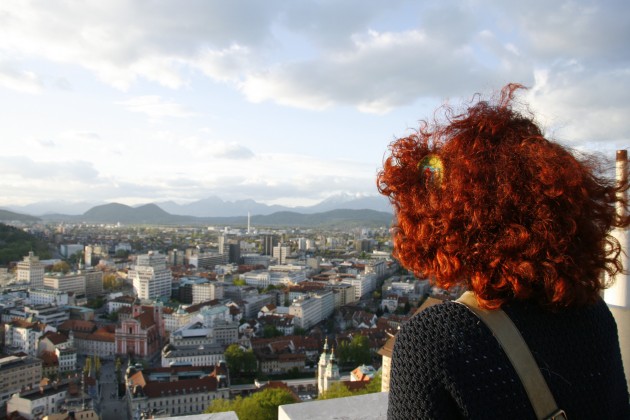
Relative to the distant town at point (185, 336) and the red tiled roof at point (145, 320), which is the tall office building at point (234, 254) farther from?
the red tiled roof at point (145, 320)

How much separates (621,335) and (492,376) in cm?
68

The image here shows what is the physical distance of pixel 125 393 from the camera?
866cm

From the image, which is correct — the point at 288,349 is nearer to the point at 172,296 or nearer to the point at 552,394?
the point at 172,296

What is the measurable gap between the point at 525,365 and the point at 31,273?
2121 cm

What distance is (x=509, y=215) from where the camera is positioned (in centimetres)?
49

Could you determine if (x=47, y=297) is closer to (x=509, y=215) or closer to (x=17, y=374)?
(x=17, y=374)

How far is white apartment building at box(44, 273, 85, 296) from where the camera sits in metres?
17.8

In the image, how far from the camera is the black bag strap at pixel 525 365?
448 millimetres

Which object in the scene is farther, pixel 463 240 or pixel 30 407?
pixel 30 407

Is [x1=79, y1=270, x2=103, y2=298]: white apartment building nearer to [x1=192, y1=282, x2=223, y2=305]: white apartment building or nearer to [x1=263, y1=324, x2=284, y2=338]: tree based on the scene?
[x1=192, y1=282, x2=223, y2=305]: white apartment building

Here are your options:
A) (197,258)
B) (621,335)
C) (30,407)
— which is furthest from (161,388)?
(197,258)

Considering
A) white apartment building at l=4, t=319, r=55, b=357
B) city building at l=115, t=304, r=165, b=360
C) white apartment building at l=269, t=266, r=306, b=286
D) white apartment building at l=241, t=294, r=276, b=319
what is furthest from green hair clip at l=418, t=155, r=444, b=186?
white apartment building at l=269, t=266, r=306, b=286

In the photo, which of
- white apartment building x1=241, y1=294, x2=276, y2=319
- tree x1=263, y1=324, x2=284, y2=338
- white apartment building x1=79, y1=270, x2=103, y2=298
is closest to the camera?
tree x1=263, y1=324, x2=284, y2=338

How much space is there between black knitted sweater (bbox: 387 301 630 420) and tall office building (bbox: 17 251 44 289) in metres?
20.7
